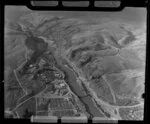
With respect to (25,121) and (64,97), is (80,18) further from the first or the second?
(25,121)

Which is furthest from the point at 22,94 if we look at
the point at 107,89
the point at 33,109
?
the point at 107,89

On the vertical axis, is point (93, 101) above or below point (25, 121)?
above

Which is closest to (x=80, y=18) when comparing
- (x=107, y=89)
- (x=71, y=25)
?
(x=71, y=25)

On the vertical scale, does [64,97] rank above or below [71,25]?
below

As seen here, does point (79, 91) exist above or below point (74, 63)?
below

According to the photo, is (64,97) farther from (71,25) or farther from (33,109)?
(71,25)

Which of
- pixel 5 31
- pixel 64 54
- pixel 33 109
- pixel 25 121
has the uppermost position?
pixel 5 31
